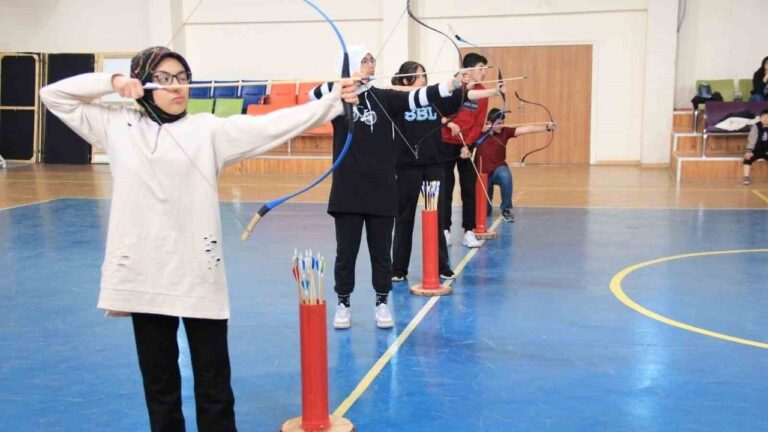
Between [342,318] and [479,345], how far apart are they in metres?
0.76

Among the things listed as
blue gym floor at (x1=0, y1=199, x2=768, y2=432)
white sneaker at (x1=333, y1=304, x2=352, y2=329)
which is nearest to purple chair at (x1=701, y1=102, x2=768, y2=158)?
blue gym floor at (x1=0, y1=199, x2=768, y2=432)

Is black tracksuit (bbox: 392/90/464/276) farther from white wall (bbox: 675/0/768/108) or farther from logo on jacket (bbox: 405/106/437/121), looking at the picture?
white wall (bbox: 675/0/768/108)

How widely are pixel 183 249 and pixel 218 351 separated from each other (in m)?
0.33

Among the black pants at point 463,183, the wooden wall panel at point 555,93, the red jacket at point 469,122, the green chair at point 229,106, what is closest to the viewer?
the red jacket at point 469,122

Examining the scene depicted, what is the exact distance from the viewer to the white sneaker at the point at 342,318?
429cm

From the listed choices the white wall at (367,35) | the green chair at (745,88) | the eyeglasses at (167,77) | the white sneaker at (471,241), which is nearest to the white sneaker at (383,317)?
the eyeglasses at (167,77)

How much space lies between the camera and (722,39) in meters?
12.8

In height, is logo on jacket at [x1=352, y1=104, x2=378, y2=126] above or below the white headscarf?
below

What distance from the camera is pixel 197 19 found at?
14.5 metres

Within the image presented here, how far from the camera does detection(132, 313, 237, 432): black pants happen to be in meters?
2.41

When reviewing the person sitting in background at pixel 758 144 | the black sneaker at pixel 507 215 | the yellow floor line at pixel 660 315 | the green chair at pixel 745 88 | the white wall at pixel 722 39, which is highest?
the white wall at pixel 722 39

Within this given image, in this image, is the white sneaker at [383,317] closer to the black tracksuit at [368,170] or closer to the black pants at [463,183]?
the black tracksuit at [368,170]

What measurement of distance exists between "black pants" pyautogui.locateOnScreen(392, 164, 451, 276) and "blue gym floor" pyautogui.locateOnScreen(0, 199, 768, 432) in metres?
0.21

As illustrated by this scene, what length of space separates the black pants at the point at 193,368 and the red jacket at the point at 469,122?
380 centimetres
